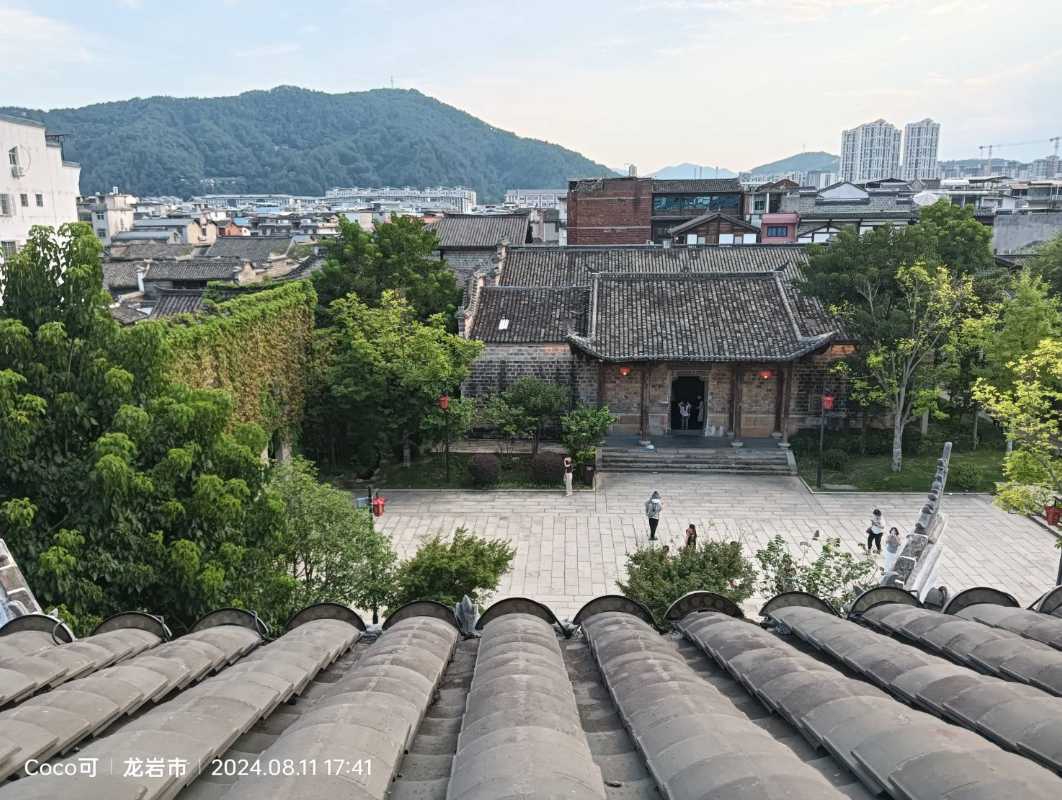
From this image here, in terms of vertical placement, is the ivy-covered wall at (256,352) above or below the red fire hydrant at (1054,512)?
above

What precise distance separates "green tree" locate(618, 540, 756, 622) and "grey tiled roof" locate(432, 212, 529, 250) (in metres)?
31.5

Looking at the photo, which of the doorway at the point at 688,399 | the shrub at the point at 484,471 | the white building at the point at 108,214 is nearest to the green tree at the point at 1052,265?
the doorway at the point at 688,399

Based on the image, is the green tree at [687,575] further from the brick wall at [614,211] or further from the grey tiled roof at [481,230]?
the brick wall at [614,211]

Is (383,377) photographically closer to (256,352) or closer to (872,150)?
(256,352)

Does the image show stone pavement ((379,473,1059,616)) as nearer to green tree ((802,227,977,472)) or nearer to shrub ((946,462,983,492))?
shrub ((946,462,983,492))

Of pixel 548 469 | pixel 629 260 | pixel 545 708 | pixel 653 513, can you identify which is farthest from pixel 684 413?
pixel 545 708

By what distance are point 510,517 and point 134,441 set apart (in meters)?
10.3

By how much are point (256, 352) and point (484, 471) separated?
646 centimetres

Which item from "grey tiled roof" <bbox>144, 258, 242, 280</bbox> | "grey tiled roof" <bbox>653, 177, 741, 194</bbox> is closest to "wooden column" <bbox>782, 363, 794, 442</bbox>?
"grey tiled roof" <bbox>653, 177, 741, 194</bbox>

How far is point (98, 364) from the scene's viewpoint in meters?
9.76

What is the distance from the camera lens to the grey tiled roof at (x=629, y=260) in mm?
31781

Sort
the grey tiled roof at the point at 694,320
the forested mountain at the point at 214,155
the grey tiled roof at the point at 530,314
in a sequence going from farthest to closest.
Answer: the forested mountain at the point at 214,155 → the grey tiled roof at the point at 530,314 → the grey tiled roof at the point at 694,320

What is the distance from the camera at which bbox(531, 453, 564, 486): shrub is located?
20.4 m

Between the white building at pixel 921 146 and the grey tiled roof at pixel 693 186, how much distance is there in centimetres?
15085
